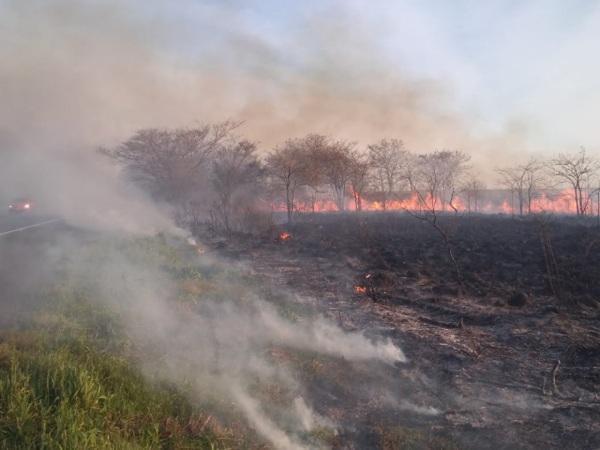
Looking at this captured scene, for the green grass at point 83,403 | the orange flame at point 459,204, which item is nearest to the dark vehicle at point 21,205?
the orange flame at point 459,204

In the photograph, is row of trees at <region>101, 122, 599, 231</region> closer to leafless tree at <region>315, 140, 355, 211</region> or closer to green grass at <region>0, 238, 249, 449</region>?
leafless tree at <region>315, 140, 355, 211</region>

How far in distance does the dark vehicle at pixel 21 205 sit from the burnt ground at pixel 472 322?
18.0m

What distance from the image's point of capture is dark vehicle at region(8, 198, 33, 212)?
103ft

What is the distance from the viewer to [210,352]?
25.8 feet

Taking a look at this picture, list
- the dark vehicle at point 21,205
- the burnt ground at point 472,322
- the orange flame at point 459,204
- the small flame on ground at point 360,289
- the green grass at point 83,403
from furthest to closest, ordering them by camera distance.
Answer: the orange flame at point 459,204 < the dark vehicle at point 21,205 < the small flame on ground at point 360,289 < the burnt ground at point 472,322 < the green grass at point 83,403

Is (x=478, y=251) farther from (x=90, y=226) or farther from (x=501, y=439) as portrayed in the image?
(x=90, y=226)

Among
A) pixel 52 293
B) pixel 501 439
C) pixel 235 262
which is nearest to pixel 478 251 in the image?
pixel 235 262

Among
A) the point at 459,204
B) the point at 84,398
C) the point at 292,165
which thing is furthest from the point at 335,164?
the point at 84,398

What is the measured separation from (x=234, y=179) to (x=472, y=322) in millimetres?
25826

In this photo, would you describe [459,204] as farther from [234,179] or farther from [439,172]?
[234,179]

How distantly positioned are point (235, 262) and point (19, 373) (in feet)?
42.8

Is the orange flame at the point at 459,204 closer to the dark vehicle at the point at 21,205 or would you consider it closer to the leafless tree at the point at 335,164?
the leafless tree at the point at 335,164

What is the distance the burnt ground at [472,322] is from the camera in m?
6.61

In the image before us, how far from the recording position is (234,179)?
3409cm
